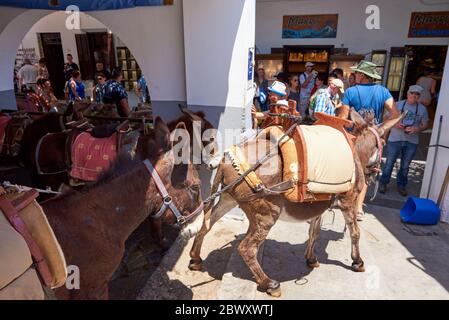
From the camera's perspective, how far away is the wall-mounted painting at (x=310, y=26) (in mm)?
9922

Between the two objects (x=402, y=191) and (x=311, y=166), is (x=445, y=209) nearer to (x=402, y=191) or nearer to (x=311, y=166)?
(x=402, y=191)

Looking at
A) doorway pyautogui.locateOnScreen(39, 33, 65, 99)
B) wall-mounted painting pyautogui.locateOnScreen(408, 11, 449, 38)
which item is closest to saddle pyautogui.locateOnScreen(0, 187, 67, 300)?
wall-mounted painting pyautogui.locateOnScreen(408, 11, 449, 38)

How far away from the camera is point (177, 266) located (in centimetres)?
376

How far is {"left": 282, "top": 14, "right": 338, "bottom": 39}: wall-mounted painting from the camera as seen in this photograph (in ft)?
32.6

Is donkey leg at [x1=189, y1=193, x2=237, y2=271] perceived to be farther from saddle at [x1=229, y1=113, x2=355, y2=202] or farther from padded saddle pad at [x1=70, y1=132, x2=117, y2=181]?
padded saddle pad at [x1=70, y1=132, x2=117, y2=181]

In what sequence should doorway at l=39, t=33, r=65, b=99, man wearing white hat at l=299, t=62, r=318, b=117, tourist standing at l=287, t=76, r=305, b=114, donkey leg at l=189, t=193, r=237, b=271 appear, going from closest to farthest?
donkey leg at l=189, t=193, r=237, b=271 < tourist standing at l=287, t=76, r=305, b=114 < man wearing white hat at l=299, t=62, r=318, b=117 < doorway at l=39, t=33, r=65, b=99

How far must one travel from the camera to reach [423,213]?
4.50m

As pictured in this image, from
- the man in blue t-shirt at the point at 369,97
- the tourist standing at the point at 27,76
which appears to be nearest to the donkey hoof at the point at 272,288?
the man in blue t-shirt at the point at 369,97

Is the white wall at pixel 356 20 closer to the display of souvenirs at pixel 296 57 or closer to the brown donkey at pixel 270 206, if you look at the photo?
the display of souvenirs at pixel 296 57

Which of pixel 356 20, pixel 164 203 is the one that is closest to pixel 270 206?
pixel 164 203

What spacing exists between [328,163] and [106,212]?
6.49 feet

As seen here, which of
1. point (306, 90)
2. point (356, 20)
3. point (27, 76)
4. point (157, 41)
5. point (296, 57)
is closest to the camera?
point (157, 41)

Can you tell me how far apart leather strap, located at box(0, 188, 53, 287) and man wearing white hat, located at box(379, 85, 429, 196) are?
17.6 ft
